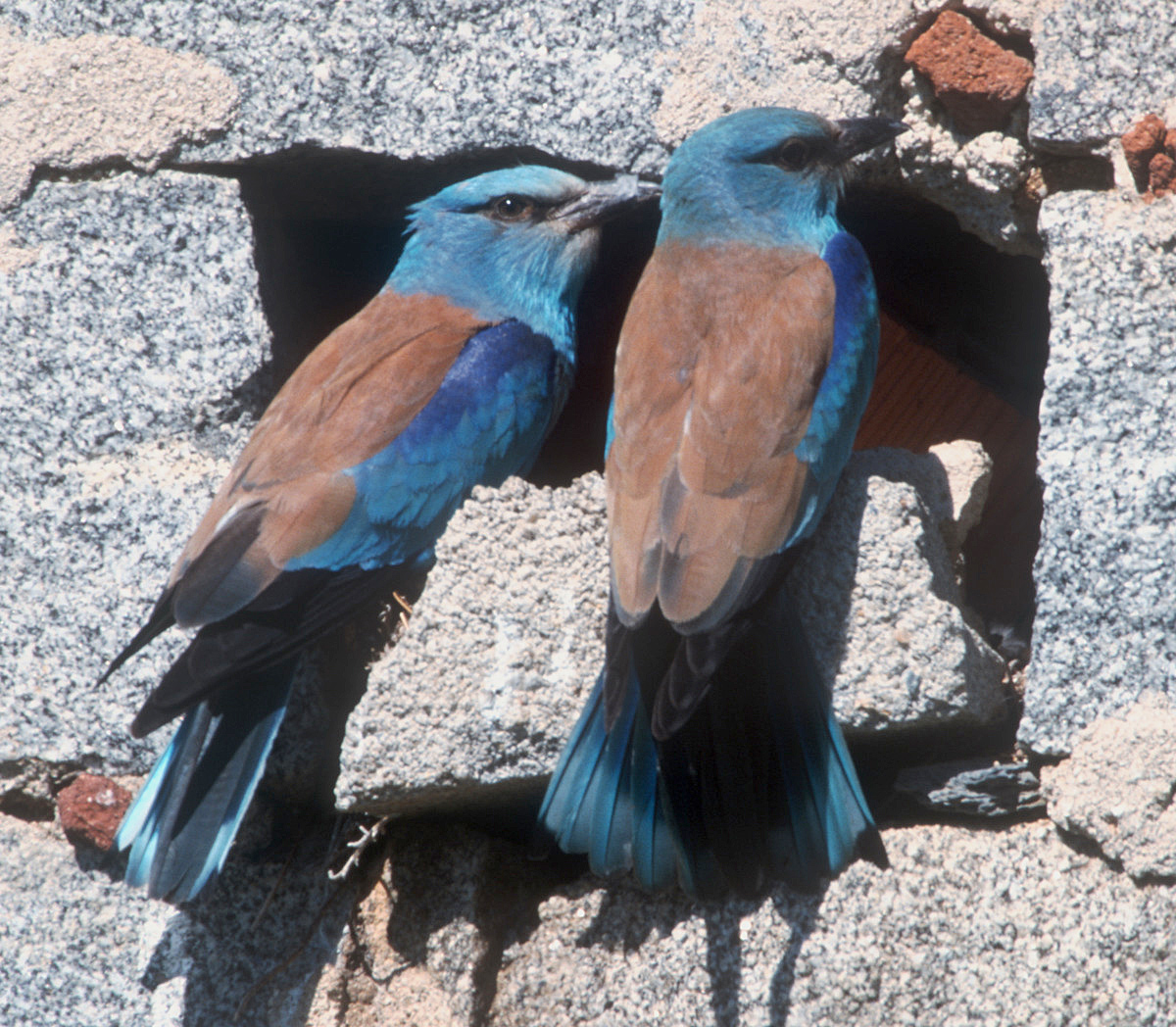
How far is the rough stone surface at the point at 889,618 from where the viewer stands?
2020 millimetres

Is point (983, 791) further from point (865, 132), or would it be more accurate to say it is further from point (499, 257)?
point (499, 257)

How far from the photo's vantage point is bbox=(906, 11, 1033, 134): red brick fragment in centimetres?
232

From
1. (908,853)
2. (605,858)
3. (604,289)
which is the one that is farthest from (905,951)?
(604,289)

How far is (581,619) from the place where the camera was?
2.17 metres

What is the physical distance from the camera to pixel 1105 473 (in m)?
2.07

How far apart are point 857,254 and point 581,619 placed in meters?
0.82

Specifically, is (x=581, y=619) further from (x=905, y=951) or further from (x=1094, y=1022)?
(x=1094, y=1022)

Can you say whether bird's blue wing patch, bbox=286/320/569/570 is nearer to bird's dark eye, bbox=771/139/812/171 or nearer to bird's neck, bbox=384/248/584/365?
bird's neck, bbox=384/248/584/365

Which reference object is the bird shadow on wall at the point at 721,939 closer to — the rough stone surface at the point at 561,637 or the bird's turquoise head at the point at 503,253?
the rough stone surface at the point at 561,637

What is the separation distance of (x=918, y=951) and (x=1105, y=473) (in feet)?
2.60

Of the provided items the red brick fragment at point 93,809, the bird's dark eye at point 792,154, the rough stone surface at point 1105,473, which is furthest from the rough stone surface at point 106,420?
the rough stone surface at point 1105,473

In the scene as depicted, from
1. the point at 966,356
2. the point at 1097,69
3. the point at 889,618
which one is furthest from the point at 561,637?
the point at 1097,69

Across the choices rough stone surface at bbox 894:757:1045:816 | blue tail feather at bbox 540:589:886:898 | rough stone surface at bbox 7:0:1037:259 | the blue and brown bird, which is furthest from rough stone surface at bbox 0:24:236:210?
rough stone surface at bbox 894:757:1045:816

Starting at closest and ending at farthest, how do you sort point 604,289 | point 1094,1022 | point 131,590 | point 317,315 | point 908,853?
point 1094,1022 → point 908,853 → point 131,590 → point 317,315 → point 604,289
